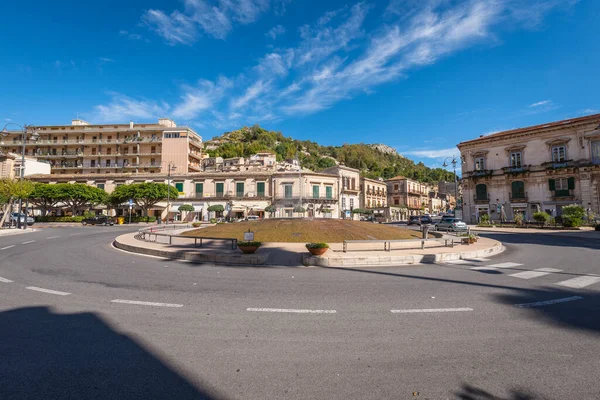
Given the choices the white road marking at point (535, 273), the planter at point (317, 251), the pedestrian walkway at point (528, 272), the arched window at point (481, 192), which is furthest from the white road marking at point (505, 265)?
the arched window at point (481, 192)

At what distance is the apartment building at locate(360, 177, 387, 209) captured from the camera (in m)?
66.9

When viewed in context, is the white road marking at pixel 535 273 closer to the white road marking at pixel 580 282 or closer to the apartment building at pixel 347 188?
the white road marking at pixel 580 282

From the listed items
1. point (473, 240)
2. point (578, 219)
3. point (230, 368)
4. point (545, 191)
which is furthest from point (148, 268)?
point (545, 191)

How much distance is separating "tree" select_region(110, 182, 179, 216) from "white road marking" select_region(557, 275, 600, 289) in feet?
147

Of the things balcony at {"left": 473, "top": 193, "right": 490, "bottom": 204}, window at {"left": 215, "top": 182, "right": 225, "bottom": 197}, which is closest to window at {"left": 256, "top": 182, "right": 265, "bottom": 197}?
window at {"left": 215, "top": 182, "right": 225, "bottom": 197}

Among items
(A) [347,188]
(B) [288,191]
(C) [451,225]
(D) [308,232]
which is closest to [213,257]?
(D) [308,232]

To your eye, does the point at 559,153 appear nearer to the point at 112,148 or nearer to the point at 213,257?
the point at 213,257

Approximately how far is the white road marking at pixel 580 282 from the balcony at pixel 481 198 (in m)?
41.1

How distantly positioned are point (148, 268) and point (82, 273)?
5.84 ft

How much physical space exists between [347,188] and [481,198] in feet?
73.4

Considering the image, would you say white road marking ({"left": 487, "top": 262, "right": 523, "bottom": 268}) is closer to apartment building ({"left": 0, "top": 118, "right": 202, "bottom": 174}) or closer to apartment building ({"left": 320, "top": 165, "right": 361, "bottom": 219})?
apartment building ({"left": 320, "top": 165, "right": 361, "bottom": 219})

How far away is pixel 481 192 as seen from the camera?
45.1 meters

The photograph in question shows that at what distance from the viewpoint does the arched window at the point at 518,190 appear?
1633 inches

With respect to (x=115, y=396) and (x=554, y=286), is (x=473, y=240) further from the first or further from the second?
(x=115, y=396)
